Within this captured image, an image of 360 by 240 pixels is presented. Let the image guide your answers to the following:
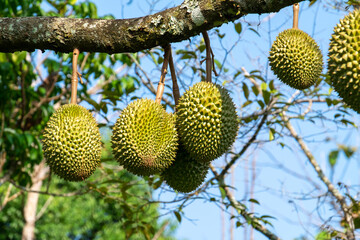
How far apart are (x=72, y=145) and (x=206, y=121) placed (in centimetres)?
54

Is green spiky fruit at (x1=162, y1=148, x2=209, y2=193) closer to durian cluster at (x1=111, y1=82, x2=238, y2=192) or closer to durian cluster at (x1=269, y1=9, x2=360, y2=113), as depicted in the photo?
durian cluster at (x1=111, y1=82, x2=238, y2=192)

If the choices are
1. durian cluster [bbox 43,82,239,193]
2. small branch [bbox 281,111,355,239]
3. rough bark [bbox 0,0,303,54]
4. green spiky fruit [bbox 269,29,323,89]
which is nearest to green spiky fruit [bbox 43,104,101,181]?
durian cluster [bbox 43,82,239,193]

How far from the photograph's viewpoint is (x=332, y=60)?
1485mm

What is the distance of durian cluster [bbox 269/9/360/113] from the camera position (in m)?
1.42

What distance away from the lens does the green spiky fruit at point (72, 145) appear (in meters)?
1.71

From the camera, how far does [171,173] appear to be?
1869mm

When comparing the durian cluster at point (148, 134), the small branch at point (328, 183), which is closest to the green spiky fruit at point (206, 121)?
the durian cluster at point (148, 134)

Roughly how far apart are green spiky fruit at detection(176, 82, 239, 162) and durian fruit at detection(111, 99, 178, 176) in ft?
0.24

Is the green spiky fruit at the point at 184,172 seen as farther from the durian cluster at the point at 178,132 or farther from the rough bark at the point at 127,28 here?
the rough bark at the point at 127,28

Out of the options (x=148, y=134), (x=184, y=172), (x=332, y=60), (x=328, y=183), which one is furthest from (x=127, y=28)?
(x=328, y=183)

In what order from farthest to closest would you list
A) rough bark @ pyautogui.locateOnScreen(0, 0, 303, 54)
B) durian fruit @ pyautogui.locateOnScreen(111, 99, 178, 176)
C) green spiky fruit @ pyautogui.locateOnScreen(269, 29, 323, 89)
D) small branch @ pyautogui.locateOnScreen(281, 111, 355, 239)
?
small branch @ pyautogui.locateOnScreen(281, 111, 355, 239)
green spiky fruit @ pyautogui.locateOnScreen(269, 29, 323, 89)
durian fruit @ pyautogui.locateOnScreen(111, 99, 178, 176)
rough bark @ pyautogui.locateOnScreen(0, 0, 303, 54)

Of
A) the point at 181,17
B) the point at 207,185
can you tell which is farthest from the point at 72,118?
the point at 207,185

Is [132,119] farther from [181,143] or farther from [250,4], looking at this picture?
[250,4]

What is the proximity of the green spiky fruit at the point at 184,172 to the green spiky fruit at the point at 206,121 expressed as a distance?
9cm
